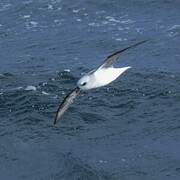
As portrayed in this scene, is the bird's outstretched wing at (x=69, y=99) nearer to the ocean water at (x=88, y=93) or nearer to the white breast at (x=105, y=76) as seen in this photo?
the white breast at (x=105, y=76)

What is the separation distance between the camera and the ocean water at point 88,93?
1367 inches

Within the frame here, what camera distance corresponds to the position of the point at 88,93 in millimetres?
40156

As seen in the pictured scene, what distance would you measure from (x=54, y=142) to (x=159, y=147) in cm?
585

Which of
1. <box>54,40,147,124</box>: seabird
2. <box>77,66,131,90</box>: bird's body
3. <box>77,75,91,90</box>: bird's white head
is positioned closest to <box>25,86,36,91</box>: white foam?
<box>54,40,147,124</box>: seabird

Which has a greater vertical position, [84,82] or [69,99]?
[84,82]

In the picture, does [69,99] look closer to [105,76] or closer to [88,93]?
[105,76]

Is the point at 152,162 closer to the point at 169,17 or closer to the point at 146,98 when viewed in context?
the point at 146,98

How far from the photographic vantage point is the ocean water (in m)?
34.7

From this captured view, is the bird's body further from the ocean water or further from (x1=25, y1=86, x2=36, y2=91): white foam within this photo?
(x1=25, y1=86, x2=36, y2=91): white foam

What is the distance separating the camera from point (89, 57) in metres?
45.8

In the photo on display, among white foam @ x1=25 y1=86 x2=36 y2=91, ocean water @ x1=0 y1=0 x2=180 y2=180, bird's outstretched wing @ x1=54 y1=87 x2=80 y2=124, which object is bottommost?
ocean water @ x1=0 y1=0 x2=180 y2=180

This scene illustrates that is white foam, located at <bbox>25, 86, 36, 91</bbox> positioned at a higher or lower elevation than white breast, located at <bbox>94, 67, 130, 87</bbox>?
lower

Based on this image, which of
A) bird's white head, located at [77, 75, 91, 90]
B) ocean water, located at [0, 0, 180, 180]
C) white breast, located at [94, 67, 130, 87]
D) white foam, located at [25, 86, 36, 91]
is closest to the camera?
bird's white head, located at [77, 75, 91, 90]

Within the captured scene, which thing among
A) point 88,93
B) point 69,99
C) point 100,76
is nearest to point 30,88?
point 88,93
